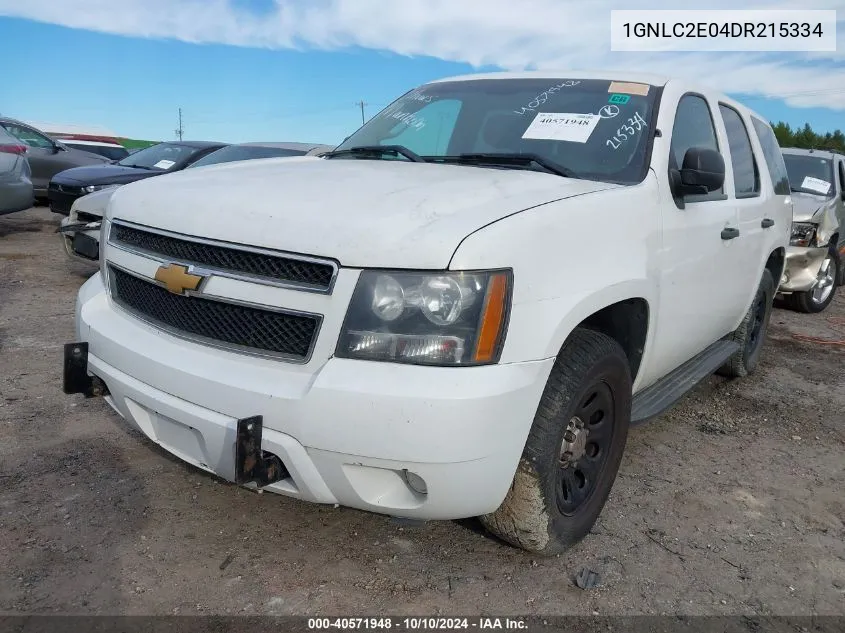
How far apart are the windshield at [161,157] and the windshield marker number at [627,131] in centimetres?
654

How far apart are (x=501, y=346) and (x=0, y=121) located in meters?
11.5

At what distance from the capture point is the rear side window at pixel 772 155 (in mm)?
4551

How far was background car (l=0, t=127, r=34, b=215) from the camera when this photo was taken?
8359 mm

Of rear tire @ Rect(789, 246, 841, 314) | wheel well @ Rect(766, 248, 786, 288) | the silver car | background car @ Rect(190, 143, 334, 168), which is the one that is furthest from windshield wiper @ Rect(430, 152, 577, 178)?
rear tire @ Rect(789, 246, 841, 314)

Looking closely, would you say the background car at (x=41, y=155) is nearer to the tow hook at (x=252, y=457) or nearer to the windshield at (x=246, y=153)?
the windshield at (x=246, y=153)

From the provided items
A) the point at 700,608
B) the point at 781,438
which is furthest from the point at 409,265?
the point at 781,438

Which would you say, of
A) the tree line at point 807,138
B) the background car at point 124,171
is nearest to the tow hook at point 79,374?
the background car at point 124,171

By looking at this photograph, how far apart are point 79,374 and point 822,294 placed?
311 inches

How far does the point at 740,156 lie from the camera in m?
4.03

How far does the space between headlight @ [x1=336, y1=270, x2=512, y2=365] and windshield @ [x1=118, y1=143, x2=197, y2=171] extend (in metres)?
7.06

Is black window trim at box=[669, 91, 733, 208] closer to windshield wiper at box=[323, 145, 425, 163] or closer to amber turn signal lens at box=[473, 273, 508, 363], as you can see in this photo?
windshield wiper at box=[323, 145, 425, 163]

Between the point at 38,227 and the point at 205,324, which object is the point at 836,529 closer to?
the point at 205,324

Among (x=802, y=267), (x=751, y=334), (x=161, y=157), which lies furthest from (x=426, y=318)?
(x=161, y=157)

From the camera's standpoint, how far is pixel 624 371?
8.63 ft
